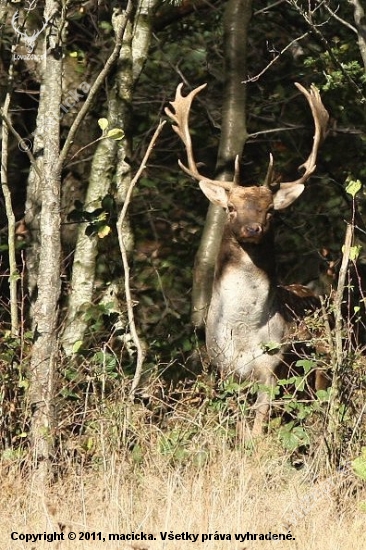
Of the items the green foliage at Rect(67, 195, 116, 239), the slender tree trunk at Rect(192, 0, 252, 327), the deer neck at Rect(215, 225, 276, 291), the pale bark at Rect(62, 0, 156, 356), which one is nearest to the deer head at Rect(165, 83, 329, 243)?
the deer neck at Rect(215, 225, 276, 291)

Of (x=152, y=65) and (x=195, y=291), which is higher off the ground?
(x=152, y=65)

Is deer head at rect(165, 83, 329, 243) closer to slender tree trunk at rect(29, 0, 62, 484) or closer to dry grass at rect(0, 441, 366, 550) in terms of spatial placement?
slender tree trunk at rect(29, 0, 62, 484)

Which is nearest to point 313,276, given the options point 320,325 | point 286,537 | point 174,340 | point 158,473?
point 174,340

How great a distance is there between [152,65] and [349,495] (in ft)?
21.0

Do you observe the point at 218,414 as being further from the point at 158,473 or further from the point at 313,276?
the point at 313,276

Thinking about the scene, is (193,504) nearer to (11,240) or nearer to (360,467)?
(360,467)

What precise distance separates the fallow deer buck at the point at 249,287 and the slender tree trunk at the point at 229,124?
275 millimetres

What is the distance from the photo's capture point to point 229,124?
10.5m

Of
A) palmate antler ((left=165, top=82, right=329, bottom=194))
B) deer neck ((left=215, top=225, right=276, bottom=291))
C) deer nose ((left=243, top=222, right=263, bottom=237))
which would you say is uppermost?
palmate antler ((left=165, top=82, right=329, bottom=194))

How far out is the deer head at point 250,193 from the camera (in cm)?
991

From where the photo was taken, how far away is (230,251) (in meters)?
10.1

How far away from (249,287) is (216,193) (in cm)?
79

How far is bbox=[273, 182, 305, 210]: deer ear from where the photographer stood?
10359 millimetres

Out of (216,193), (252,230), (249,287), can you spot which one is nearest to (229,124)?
(216,193)
